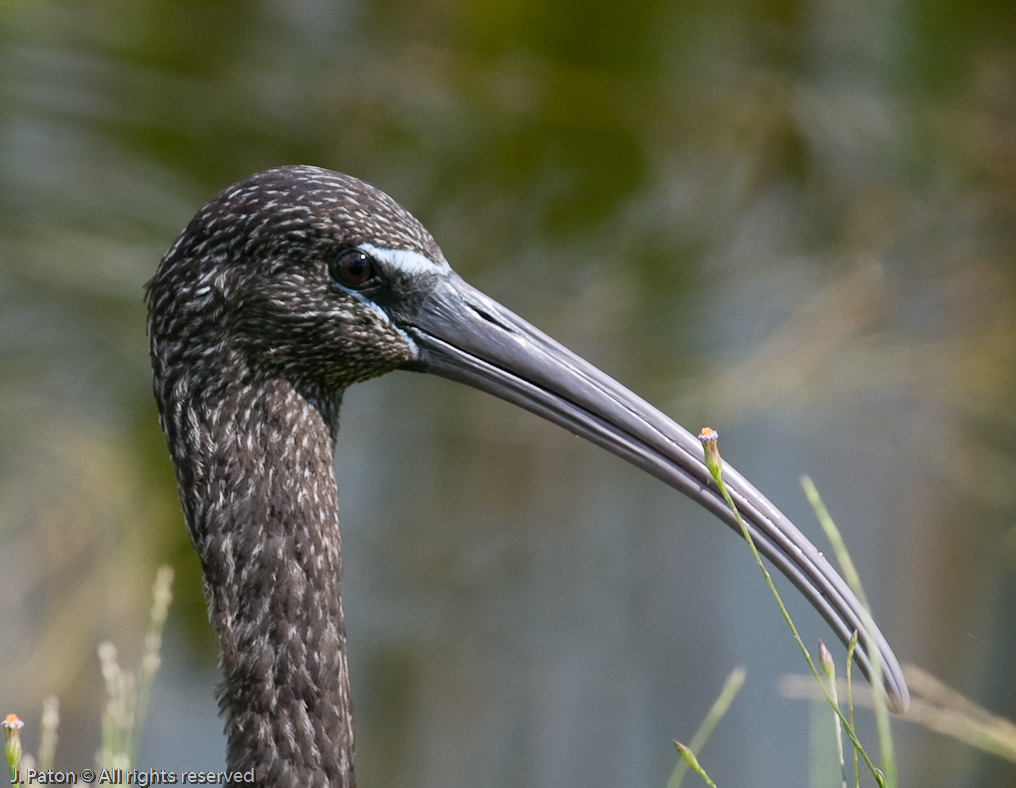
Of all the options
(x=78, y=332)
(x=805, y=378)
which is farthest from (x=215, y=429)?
(x=805, y=378)

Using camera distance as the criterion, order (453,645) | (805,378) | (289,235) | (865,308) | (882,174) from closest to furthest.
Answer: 1. (289,235)
2. (453,645)
3. (805,378)
4. (865,308)
5. (882,174)

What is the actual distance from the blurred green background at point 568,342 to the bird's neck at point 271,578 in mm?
2173

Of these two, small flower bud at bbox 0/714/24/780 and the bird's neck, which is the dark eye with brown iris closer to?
the bird's neck

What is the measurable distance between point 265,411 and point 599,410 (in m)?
0.56

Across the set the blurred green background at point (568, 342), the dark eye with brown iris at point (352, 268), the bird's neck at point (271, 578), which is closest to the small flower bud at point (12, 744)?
the bird's neck at point (271, 578)

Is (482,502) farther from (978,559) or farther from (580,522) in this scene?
(978,559)

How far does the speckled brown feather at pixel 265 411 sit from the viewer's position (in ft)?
7.09

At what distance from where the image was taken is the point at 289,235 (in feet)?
7.14

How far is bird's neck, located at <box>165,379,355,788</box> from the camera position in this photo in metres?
2.13

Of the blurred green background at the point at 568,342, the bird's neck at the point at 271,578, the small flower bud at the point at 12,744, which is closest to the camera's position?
the small flower bud at the point at 12,744

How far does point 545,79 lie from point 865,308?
215 centimetres

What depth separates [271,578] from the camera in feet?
7.11

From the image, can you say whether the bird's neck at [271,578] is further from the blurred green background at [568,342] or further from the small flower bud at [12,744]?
the blurred green background at [568,342]

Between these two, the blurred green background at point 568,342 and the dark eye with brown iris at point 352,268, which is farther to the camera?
the blurred green background at point 568,342
